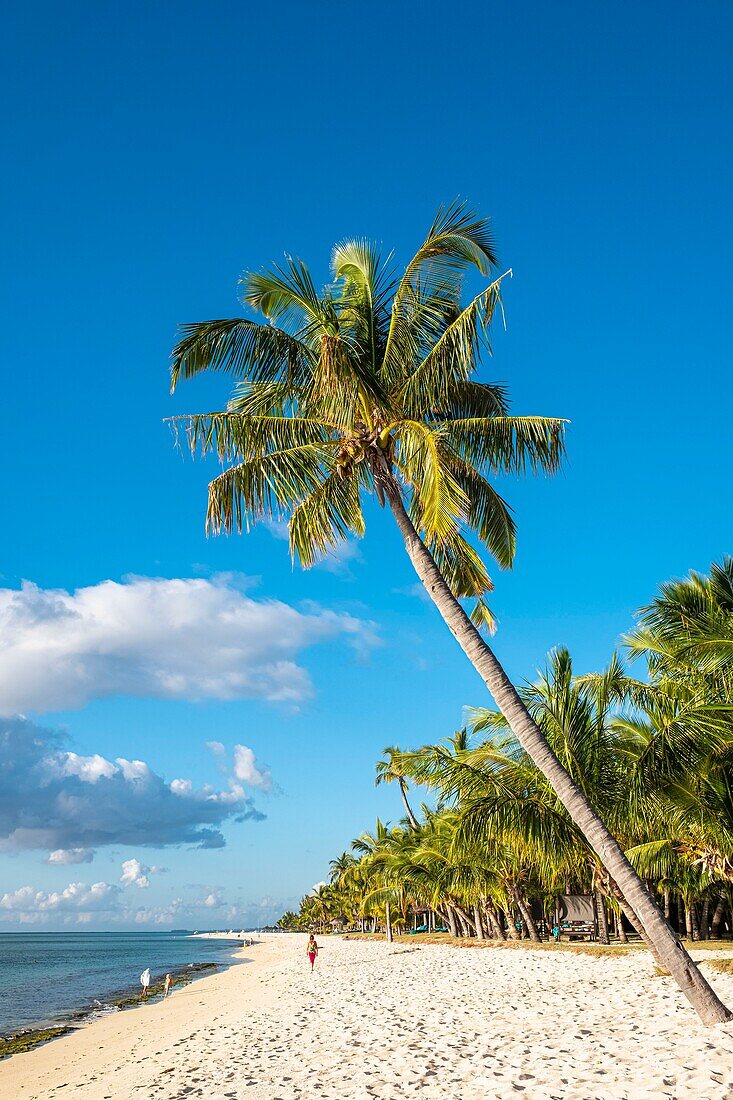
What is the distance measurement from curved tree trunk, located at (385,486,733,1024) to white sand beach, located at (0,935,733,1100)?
1.55 feet

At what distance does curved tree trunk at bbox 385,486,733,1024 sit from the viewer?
7793mm

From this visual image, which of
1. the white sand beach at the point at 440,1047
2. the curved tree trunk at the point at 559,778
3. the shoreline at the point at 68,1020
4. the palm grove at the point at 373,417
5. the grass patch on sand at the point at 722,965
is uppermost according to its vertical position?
the palm grove at the point at 373,417

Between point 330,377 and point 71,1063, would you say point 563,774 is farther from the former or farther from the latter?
point 71,1063

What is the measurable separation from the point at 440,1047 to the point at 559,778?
3918 mm

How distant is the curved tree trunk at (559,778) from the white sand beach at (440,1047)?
47 centimetres

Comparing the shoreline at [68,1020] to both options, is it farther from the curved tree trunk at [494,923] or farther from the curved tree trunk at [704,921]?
the curved tree trunk at [704,921]

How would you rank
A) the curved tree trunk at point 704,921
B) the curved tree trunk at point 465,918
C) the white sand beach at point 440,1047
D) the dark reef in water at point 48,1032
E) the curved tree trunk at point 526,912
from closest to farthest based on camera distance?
1. the white sand beach at point 440,1047
2. the dark reef in water at point 48,1032
3. the curved tree trunk at point 704,921
4. the curved tree trunk at point 526,912
5. the curved tree trunk at point 465,918

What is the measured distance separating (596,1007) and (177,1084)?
19.3 feet

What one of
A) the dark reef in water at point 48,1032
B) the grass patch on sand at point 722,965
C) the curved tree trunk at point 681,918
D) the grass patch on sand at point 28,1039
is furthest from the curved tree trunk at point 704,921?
the grass patch on sand at point 28,1039

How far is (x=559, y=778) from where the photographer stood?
334 inches

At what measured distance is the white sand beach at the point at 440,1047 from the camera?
7.01m

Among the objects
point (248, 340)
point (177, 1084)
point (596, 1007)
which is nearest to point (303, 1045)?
point (177, 1084)

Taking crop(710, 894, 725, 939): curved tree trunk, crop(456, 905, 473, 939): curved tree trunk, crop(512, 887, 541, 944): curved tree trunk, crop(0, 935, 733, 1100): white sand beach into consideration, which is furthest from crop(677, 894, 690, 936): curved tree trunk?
crop(0, 935, 733, 1100): white sand beach

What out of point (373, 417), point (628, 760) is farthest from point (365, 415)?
point (628, 760)
